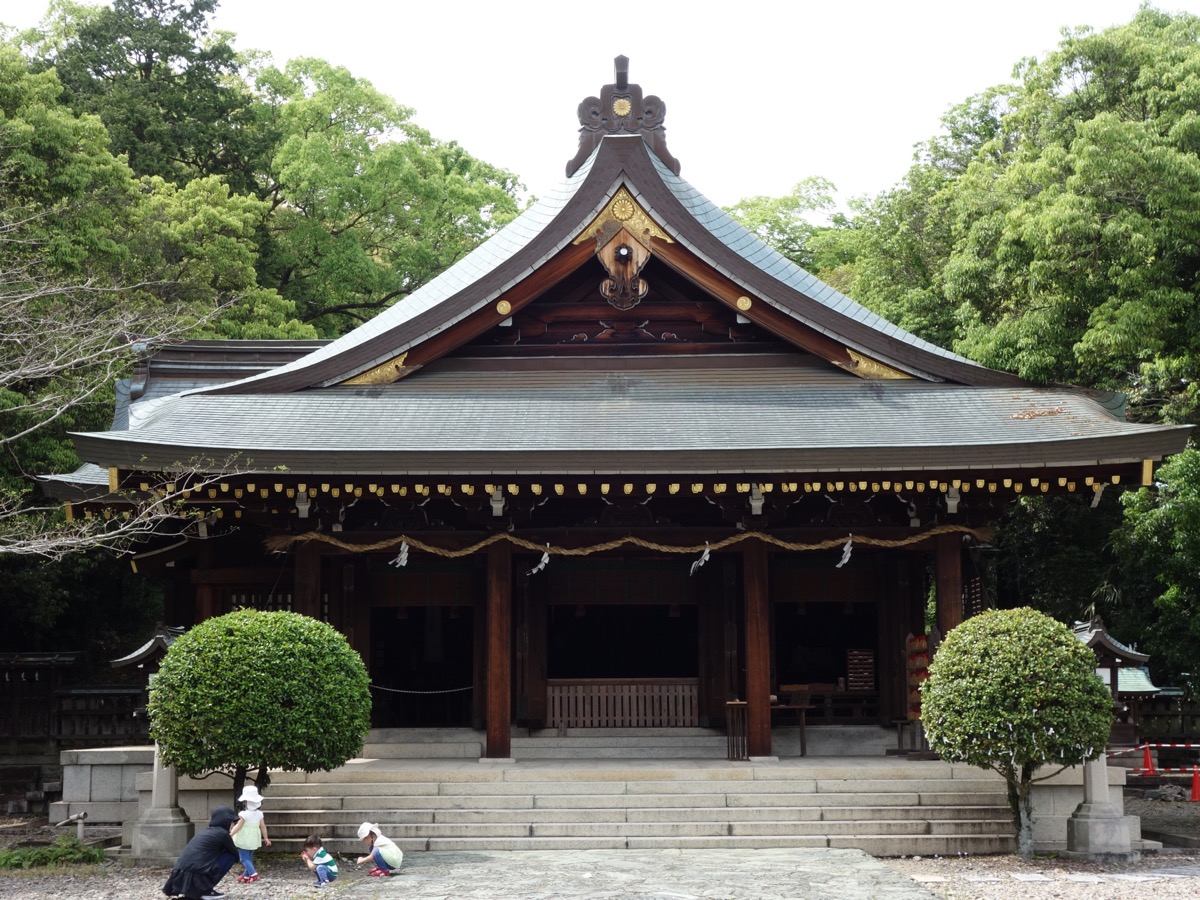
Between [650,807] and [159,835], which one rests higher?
[650,807]

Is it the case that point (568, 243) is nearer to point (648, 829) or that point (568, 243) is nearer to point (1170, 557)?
point (648, 829)

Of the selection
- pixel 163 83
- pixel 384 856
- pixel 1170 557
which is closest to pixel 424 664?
pixel 384 856

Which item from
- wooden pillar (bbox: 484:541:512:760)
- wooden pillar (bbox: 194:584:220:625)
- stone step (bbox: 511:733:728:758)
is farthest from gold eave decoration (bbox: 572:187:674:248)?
wooden pillar (bbox: 194:584:220:625)

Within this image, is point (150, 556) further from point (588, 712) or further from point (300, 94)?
point (300, 94)

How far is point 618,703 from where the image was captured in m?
17.6

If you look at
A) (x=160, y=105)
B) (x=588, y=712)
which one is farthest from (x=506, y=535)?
(x=160, y=105)

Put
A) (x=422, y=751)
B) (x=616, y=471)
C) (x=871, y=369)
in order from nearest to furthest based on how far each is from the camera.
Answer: (x=616, y=471), (x=422, y=751), (x=871, y=369)

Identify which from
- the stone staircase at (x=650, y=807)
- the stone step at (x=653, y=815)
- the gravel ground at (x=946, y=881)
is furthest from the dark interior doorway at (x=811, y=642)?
the gravel ground at (x=946, y=881)

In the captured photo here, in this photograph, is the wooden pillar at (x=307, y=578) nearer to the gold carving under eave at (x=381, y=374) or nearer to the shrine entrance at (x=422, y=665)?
the shrine entrance at (x=422, y=665)

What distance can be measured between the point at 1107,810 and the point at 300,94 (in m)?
38.2

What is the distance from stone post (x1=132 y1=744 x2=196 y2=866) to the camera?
13352 mm

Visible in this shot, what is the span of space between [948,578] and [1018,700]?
345 centimetres

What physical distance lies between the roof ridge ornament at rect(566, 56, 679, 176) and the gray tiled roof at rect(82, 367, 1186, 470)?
3.93m

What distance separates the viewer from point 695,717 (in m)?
17.7
